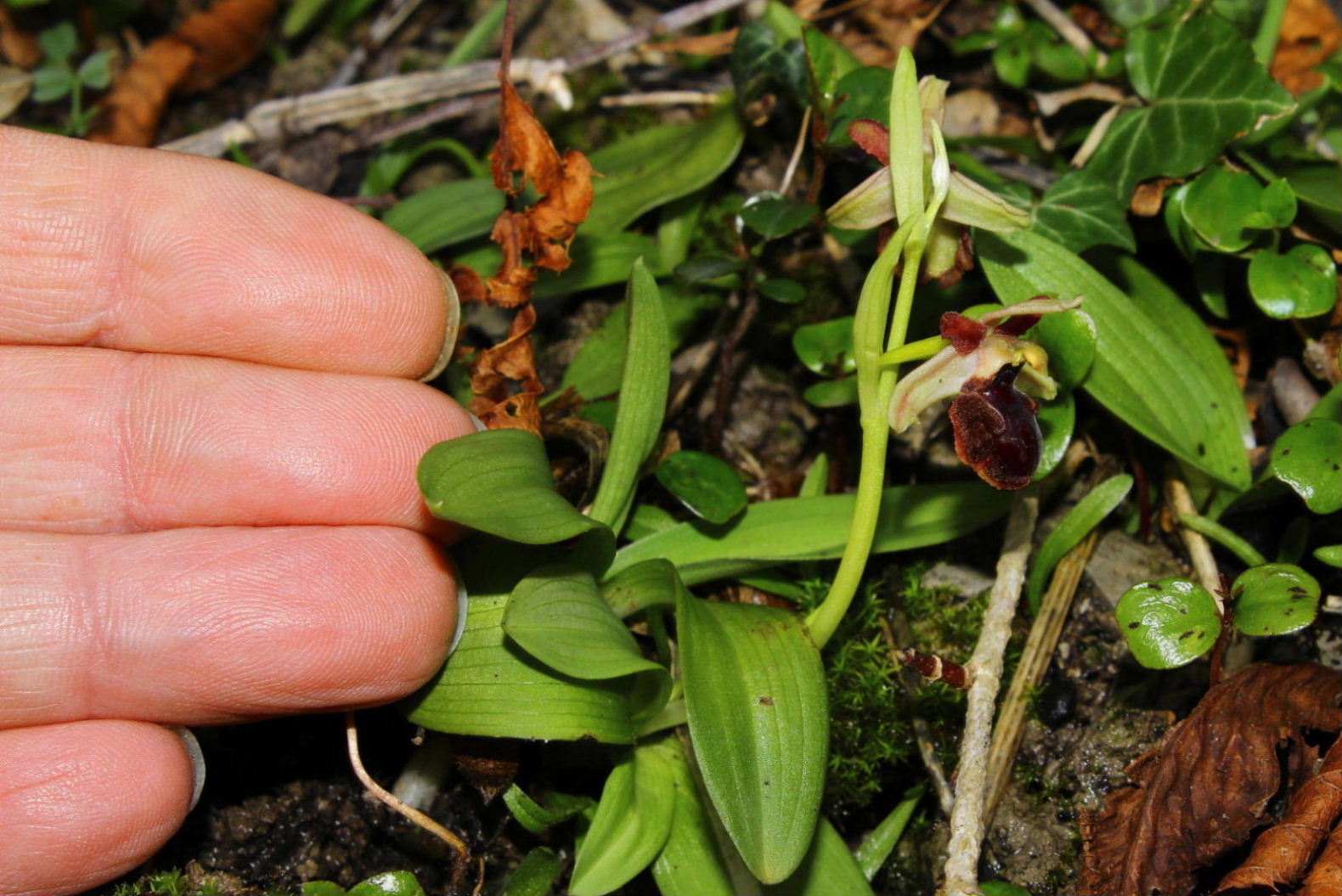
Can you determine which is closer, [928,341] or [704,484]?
[928,341]

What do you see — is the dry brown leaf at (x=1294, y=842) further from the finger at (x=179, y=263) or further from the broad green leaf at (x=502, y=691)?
the finger at (x=179, y=263)

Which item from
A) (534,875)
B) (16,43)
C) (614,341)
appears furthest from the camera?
(16,43)

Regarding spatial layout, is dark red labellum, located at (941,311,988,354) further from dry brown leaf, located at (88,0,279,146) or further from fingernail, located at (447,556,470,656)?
dry brown leaf, located at (88,0,279,146)

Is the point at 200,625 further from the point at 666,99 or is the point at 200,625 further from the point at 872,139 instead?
the point at 666,99

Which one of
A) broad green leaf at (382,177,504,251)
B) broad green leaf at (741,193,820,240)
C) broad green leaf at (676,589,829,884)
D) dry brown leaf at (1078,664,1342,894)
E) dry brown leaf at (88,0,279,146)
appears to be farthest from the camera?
dry brown leaf at (88,0,279,146)

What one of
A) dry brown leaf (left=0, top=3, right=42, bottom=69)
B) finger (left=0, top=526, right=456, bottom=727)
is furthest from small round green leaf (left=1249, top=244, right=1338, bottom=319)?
dry brown leaf (left=0, top=3, right=42, bottom=69)

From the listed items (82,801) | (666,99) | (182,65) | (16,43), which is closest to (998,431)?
(82,801)

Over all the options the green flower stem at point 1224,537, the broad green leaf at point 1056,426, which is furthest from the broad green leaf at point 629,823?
the green flower stem at point 1224,537
